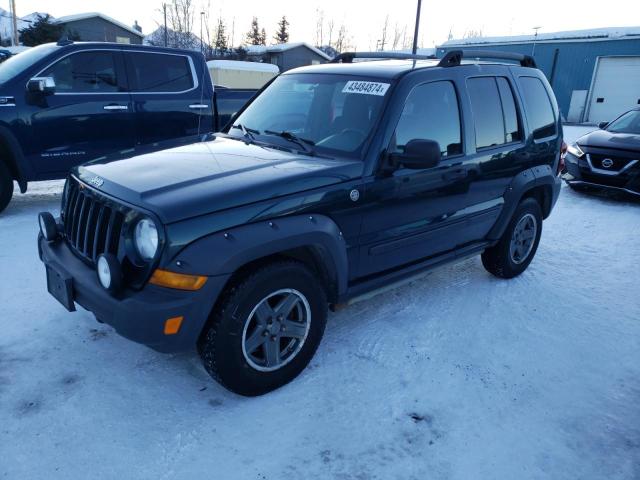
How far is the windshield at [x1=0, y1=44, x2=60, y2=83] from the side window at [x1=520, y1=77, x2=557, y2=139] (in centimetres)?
546

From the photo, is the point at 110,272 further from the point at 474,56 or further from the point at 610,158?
the point at 610,158

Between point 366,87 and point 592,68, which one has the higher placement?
point 592,68

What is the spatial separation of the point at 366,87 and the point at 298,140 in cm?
60

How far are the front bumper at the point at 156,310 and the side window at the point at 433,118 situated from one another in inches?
63.0

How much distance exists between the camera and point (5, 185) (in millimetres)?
5859

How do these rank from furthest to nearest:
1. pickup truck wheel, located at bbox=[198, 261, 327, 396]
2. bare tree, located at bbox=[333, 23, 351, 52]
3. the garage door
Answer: bare tree, located at bbox=[333, 23, 351, 52] → the garage door → pickup truck wheel, located at bbox=[198, 261, 327, 396]

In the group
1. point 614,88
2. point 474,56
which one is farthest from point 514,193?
point 614,88

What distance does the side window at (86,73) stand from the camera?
19.8 feet

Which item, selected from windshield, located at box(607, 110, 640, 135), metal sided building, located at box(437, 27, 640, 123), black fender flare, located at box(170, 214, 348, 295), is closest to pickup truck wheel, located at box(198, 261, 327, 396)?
→ black fender flare, located at box(170, 214, 348, 295)

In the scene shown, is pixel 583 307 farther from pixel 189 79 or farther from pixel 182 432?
pixel 189 79

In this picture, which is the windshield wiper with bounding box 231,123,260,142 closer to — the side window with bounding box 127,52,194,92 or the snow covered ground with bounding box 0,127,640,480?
the snow covered ground with bounding box 0,127,640,480

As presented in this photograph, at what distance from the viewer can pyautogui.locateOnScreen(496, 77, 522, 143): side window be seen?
4.14m

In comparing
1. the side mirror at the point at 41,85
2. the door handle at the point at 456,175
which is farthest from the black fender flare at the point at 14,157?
the door handle at the point at 456,175

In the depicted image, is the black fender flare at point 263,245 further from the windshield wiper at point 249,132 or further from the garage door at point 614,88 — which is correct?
the garage door at point 614,88
